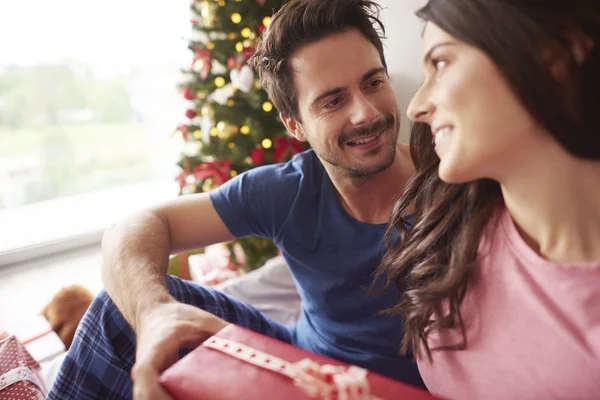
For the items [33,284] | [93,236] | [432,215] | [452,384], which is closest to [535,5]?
[432,215]

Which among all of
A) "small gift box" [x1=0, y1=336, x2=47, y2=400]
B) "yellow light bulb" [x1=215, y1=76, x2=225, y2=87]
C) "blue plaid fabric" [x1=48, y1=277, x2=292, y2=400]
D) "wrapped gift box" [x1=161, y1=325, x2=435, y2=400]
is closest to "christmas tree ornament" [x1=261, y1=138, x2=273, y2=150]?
"yellow light bulb" [x1=215, y1=76, x2=225, y2=87]

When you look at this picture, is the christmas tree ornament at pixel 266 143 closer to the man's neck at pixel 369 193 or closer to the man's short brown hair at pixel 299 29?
the man's short brown hair at pixel 299 29

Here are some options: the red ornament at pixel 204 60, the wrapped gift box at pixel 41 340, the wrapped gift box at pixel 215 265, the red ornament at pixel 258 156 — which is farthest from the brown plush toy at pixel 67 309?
the red ornament at pixel 204 60

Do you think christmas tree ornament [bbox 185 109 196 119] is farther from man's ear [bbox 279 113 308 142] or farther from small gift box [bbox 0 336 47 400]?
small gift box [bbox 0 336 47 400]

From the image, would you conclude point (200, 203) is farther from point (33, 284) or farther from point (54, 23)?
point (54, 23)

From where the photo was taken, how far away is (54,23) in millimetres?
2998

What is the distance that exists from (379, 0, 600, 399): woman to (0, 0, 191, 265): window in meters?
2.45

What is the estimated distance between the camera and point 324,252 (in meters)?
1.22

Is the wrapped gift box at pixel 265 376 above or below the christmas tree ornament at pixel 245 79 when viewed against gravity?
below

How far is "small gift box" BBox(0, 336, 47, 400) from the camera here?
113cm

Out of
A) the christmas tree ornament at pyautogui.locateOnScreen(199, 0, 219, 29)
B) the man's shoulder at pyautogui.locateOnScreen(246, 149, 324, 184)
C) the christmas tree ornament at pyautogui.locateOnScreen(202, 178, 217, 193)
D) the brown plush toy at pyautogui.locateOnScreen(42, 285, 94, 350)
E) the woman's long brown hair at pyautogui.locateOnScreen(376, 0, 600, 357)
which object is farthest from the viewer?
the christmas tree ornament at pyautogui.locateOnScreen(202, 178, 217, 193)

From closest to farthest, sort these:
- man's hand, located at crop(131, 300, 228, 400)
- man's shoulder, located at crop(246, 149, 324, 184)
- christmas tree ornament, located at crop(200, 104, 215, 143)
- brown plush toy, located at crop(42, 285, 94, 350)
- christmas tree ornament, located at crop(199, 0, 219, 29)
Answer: man's hand, located at crop(131, 300, 228, 400) < man's shoulder, located at crop(246, 149, 324, 184) < brown plush toy, located at crop(42, 285, 94, 350) < christmas tree ornament, located at crop(199, 0, 219, 29) < christmas tree ornament, located at crop(200, 104, 215, 143)

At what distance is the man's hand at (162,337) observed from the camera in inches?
30.3

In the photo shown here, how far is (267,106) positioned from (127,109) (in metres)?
1.79
